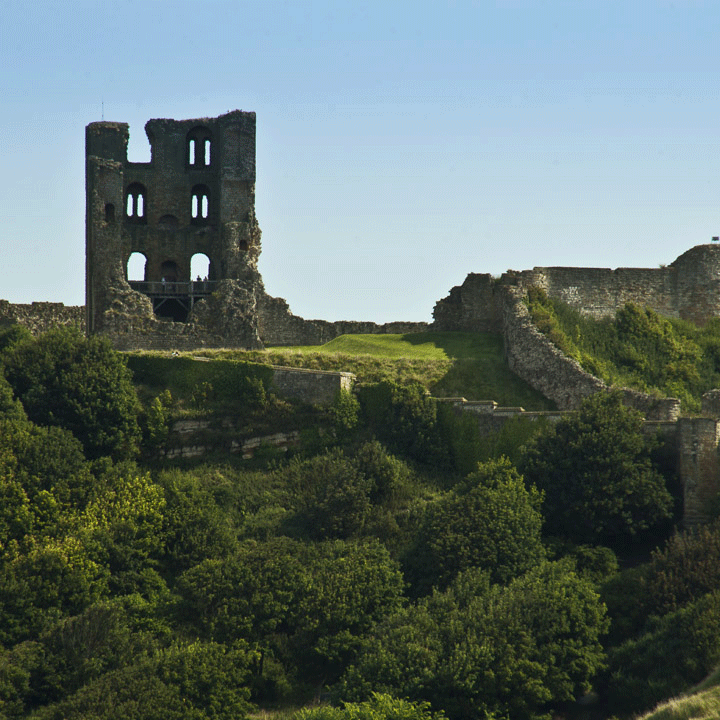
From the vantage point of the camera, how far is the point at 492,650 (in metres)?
43.3

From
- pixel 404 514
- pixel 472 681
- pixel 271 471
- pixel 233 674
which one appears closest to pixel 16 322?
pixel 271 471

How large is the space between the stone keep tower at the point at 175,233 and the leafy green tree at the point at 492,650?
56.6ft

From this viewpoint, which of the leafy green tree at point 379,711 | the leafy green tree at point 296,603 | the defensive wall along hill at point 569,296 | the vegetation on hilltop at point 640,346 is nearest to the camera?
the leafy green tree at point 379,711

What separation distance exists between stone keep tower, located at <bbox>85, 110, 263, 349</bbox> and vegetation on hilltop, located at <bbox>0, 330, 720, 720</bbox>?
3819 mm

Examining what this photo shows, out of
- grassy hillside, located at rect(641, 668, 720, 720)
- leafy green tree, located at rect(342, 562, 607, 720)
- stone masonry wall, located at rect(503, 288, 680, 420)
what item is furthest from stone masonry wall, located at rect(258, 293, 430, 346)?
grassy hillside, located at rect(641, 668, 720, 720)

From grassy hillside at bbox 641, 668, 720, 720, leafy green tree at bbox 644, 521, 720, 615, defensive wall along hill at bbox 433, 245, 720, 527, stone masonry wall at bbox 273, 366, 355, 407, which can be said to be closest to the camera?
grassy hillside at bbox 641, 668, 720, 720

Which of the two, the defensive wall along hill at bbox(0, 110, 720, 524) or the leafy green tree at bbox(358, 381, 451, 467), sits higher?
the defensive wall along hill at bbox(0, 110, 720, 524)

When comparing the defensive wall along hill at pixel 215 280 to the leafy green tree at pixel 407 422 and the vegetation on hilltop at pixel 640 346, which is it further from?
the leafy green tree at pixel 407 422

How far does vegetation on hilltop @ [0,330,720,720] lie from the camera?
43.5m

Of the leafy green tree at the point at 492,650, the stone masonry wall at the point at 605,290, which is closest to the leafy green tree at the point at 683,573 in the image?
the leafy green tree at the point at 492,650

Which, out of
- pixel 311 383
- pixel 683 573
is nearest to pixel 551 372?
pixel 311 383

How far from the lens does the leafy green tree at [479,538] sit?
4759 centimetres

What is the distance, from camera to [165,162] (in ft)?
213

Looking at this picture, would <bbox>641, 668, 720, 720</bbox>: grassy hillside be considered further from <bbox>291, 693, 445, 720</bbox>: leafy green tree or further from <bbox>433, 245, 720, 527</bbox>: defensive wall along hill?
<bbox>433, 245, 720, 527</bbox>: defensive wall along hill
